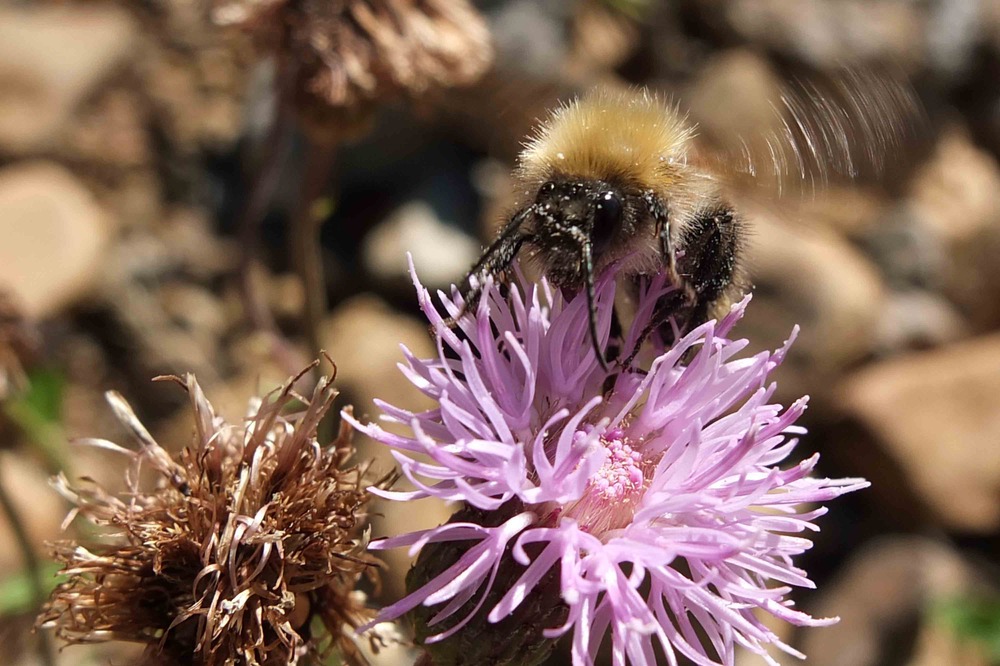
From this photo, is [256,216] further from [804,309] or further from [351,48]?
[804,309]

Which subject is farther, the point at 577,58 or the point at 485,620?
the point at 577,58

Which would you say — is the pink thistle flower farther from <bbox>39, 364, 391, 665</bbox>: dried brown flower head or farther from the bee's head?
<bbox>39, 364, 391, 665</bbox>: dried brown flower head

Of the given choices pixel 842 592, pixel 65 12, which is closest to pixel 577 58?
pixel 65 12

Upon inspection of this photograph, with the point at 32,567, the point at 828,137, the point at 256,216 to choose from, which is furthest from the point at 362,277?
the point at 828,137

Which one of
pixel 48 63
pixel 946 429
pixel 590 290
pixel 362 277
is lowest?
pixel 946 429

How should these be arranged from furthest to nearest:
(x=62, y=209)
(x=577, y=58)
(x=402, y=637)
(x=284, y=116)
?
(x=577, y=58) < (x=62, y=209) < (x=284, y=116) < (x=402, y=637)

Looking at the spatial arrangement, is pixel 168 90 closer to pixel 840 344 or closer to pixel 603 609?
pixel 840 344

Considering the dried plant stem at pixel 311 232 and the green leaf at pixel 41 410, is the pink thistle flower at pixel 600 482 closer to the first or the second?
the dried plant stem at pixel 311 232

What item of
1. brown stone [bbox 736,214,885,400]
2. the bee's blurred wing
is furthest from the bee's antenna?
brown stone [bbox 736,214,885,400]
